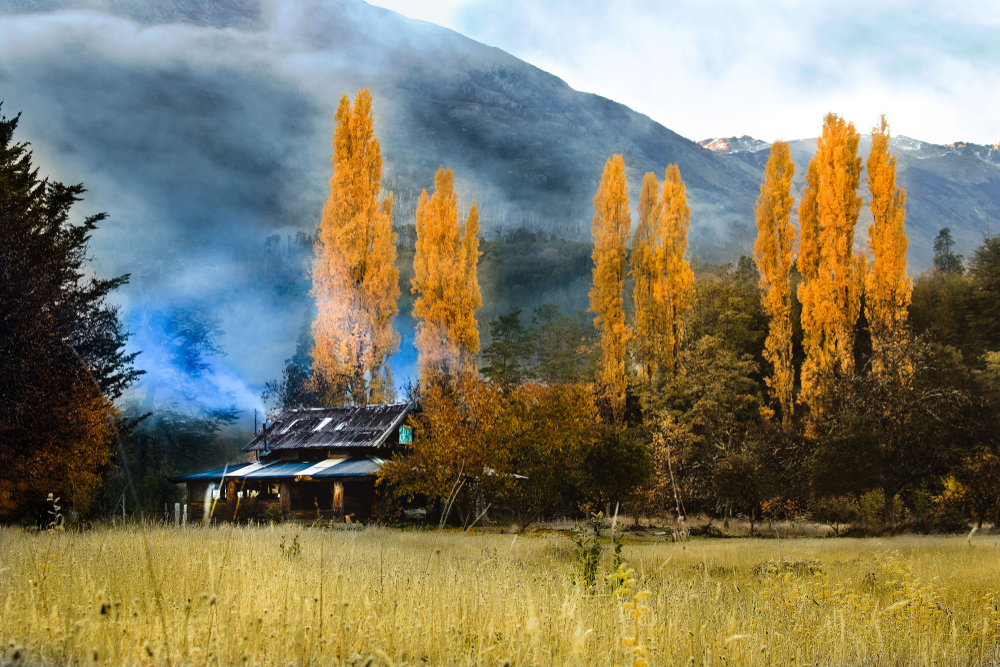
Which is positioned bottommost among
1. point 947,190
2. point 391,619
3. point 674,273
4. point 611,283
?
point 391,619

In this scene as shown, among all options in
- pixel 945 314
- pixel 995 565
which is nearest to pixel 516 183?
pixel 945 314

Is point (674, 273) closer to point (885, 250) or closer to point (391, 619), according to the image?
point (885, 250)

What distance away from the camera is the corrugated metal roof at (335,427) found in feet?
98.8

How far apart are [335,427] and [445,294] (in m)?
7.98

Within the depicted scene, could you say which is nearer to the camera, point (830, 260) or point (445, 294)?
point (830, 260)

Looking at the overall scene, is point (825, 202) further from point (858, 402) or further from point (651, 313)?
point (858, 402)

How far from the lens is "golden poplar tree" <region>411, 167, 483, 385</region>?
3284cm

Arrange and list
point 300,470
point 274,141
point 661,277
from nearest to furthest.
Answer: point 300,470
point 661,277
point 274,141

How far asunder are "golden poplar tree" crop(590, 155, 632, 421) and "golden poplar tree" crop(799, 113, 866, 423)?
829 centimetres

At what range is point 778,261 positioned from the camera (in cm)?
3494

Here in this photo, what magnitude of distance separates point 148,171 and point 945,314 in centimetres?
10719

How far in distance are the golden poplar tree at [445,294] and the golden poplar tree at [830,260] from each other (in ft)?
50.1

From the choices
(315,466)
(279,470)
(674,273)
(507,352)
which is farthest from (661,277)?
(279,470)

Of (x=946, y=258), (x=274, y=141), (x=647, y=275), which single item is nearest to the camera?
(x=647, y=275)
